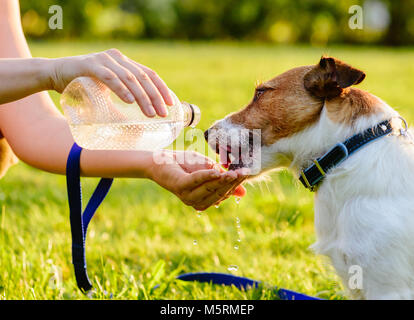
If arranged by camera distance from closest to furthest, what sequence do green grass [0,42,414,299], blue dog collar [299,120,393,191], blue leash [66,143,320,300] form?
1. blue dog collar [299,120,393,191]
2. blue leash [66,143,320,300]
3. green grass [0,42,414,299]

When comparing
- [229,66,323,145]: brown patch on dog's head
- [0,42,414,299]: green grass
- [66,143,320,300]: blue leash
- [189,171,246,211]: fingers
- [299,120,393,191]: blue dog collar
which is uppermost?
[229,66,323,145]: brown patch on dog's head

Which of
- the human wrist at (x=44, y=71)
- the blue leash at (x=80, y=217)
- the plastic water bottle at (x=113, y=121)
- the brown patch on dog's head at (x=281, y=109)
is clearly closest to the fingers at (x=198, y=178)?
the plastic water bottle at (x=113, y=121)

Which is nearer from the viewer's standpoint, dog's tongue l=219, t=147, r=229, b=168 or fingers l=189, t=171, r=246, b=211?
fingers l=189, t=171, r=246, b=211

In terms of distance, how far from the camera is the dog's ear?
216 centimetres

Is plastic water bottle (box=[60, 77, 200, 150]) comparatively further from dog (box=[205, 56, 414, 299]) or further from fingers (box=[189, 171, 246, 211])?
fingers (box=[189, 171, 246, 211])

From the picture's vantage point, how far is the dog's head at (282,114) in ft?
7.43

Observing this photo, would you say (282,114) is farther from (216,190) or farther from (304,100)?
(216,190)

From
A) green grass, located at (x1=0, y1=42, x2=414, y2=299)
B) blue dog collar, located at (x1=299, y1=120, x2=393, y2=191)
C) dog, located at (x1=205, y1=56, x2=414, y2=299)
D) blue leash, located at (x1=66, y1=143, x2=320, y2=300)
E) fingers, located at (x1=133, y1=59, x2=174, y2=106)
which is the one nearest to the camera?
fingers, located at (x1=133, y1=59, x2=174, y2=106)

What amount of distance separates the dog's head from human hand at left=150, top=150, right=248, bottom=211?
13cm

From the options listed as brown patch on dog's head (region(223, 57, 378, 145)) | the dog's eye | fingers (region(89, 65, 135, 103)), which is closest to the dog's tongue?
brown patch on dog's head (region(223, 57, 378, 145))

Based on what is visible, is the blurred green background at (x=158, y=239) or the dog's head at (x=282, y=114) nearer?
the dog's head at (x=282, y=114)

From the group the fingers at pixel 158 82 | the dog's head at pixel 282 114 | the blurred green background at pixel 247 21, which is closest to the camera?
the fingers at pixel 158 82

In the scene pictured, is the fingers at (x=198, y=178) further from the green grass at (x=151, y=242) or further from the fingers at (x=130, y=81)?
the green grass at (x=151, y=242)

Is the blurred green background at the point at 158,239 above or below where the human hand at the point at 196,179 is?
below
